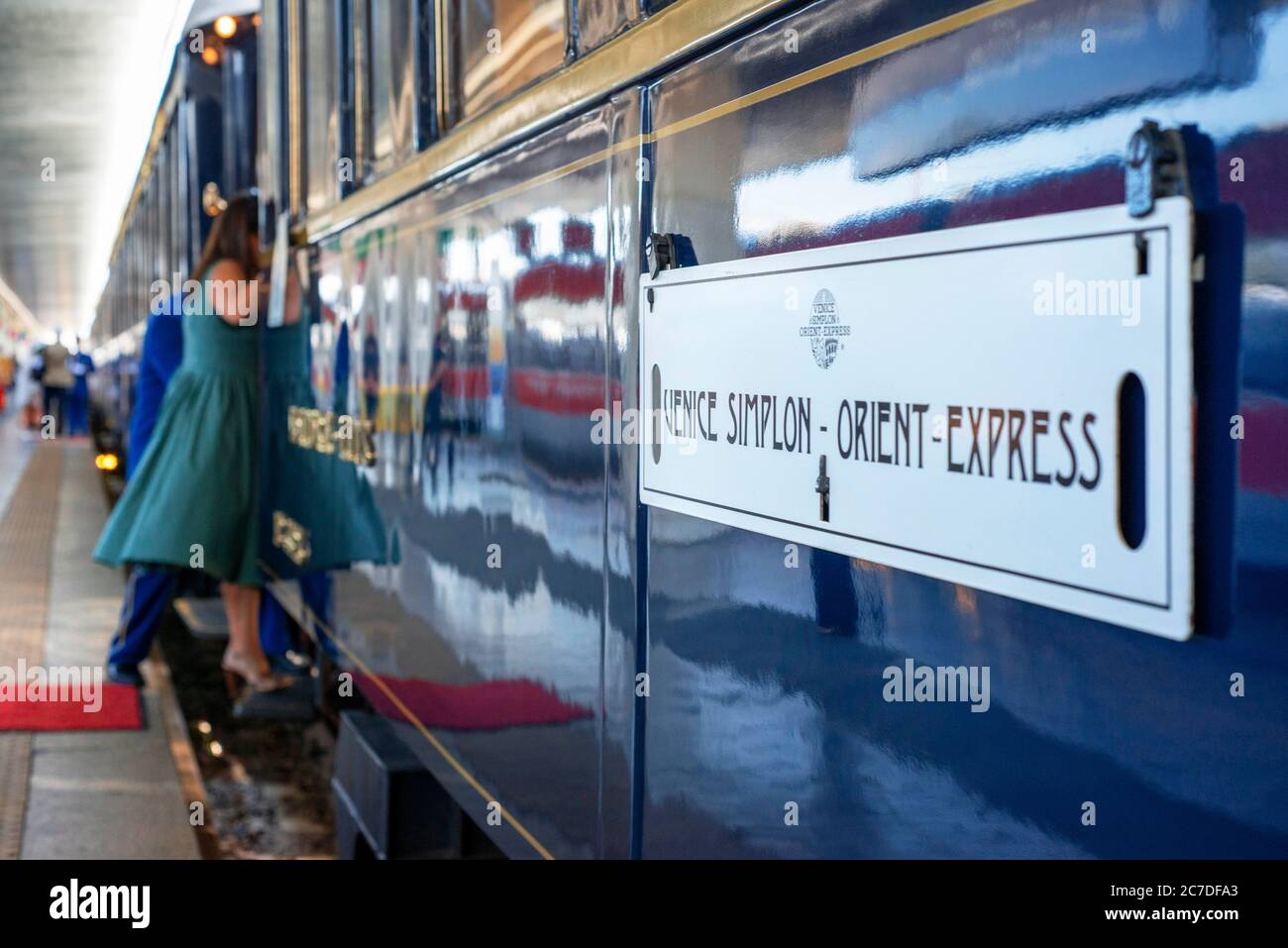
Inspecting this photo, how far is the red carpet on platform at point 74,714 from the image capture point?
205 inches

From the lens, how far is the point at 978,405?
1090 mm

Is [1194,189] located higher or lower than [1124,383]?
higher

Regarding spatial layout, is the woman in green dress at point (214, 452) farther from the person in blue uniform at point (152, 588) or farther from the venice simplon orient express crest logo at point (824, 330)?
the venice simplon orient express crest logo at point (824, 330)

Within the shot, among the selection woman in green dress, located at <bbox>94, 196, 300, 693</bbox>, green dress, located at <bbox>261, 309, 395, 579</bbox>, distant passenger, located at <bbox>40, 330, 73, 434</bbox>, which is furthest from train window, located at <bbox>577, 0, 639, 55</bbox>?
distant passenger, located at <bbox>40, 330, 73, 434</bbox>

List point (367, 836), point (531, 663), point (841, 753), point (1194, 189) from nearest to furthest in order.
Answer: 1. point (1194, 189)
2. point (841, 753)
3. point (531, 663)
4. point (367, 836)

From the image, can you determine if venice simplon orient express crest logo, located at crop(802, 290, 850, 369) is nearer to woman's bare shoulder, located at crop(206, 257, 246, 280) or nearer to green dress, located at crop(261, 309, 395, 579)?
green dress, located at crop(261, 309, 395, 579)

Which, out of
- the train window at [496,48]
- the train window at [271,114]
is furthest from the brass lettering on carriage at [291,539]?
the train window at [496,48]

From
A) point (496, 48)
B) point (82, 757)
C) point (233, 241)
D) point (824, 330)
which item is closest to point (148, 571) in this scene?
point (82, 757)

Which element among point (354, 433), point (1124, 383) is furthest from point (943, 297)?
point (354, 433)

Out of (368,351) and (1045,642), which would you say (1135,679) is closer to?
(1045,642)

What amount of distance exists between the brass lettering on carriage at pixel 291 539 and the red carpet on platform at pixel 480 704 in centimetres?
105

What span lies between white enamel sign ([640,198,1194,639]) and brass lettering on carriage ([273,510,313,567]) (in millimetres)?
2616
